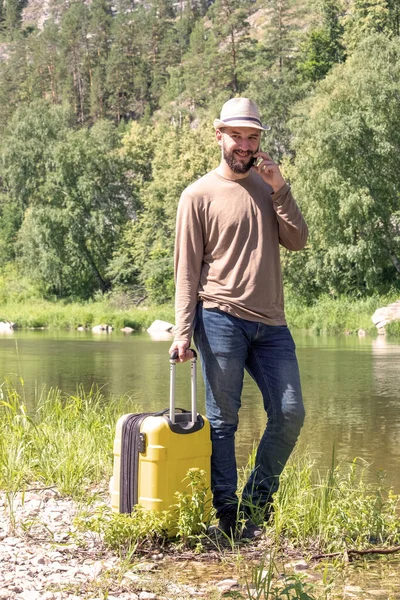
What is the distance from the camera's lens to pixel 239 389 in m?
4.57

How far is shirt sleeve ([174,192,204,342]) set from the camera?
449cm

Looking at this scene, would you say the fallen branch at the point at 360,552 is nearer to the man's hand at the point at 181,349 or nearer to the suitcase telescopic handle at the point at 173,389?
the suitcase telescopic handle at the point at 173,389

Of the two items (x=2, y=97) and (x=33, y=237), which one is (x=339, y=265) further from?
(x=2, y=97)

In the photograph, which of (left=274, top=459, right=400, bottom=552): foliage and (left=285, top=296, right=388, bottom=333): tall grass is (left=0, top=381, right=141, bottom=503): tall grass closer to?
(left=274, top=459, right=400, bottom=552): foliage

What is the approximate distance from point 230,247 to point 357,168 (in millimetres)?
30712

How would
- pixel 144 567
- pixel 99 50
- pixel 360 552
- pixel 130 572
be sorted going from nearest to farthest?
pixel 130 572, pixel 144 567, pixel 360 552, pixel 99 50

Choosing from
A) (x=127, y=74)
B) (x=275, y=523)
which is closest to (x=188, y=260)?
(x=275, y=523)

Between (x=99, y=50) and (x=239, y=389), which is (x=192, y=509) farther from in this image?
(x=99, y=50)

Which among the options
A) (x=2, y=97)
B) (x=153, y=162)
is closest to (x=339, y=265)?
(x=153, y=162)

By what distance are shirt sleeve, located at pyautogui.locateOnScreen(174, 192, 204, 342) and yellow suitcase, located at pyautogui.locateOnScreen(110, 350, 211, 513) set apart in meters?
0.21

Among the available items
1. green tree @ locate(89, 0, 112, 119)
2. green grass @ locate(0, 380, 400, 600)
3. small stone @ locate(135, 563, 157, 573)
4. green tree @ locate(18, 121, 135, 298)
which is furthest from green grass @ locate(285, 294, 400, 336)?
green tree @ locate(89, 0, 112, 119)

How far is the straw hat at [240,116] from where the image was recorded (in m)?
4.48

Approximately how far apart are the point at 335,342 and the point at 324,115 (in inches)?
437

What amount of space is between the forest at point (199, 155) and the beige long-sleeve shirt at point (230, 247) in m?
28.8
